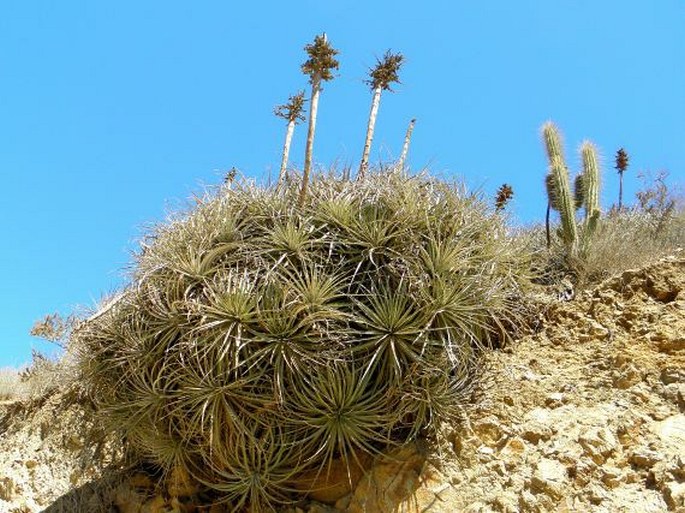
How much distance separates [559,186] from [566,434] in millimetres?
3634

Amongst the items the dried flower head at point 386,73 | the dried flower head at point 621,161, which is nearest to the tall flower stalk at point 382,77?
the dried flower head at point 386,73

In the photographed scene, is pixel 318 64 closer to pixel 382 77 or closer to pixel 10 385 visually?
pixel 382 77

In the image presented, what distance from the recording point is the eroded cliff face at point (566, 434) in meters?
5.42

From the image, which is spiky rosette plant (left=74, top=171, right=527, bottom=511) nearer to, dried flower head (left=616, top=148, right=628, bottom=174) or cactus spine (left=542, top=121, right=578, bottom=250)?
cactus spine (left=542, top=121, right=578, bottom=250)

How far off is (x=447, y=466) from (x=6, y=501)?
5988mm

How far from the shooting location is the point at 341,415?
18.2 ft

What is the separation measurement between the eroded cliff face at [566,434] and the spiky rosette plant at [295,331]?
33 cm

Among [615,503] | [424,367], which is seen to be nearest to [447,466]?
[424,367]

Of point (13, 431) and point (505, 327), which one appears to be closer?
point (505, 327)

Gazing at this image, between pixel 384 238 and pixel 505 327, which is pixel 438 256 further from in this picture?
pixel 505 327

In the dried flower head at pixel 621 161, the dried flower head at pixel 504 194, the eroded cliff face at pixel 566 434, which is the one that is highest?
the dried flower head at pixel 621 161

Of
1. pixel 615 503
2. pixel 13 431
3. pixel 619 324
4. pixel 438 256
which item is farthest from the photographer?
pixel 13 431

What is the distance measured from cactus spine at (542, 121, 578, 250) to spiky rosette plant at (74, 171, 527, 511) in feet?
6.25

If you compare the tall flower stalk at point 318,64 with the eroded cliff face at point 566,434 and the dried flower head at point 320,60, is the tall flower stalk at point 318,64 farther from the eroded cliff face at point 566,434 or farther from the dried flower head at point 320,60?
the eroded cliff face at point 566,434
